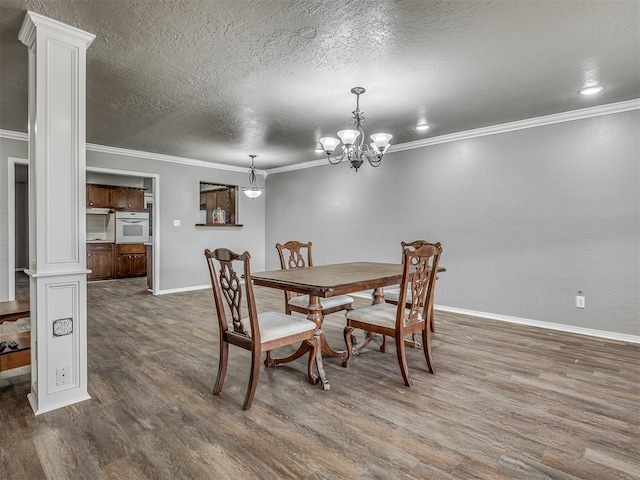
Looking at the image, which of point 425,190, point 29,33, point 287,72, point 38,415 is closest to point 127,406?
point 38,415

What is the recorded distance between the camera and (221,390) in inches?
94.7

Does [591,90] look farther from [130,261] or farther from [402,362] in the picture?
[130,261]

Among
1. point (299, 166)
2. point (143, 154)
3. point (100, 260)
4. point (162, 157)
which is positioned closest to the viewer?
point (143, 154)

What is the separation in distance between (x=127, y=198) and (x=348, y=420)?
7.72 m

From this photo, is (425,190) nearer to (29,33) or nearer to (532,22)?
(532,22)

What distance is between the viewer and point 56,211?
2160 millimetres

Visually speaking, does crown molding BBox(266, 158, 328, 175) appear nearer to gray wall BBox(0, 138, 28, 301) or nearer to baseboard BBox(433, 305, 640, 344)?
baseboard BBox(433, 305, 640, 344)

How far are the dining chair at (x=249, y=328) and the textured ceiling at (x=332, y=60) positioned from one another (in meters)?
1.41

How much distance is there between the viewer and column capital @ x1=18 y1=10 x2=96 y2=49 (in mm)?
2043

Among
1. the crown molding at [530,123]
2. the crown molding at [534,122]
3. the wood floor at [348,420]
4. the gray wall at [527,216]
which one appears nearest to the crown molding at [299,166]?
the gray wall at [527,216]

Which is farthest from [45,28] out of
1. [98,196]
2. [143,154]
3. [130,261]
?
[130,261]

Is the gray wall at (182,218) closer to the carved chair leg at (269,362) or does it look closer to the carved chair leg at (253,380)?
the carved chair leg at (269,362)

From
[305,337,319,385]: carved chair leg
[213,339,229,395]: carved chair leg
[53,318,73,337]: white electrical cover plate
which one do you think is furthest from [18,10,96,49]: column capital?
[305,337,319,385]: carved chair leg

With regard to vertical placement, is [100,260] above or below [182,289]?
above
